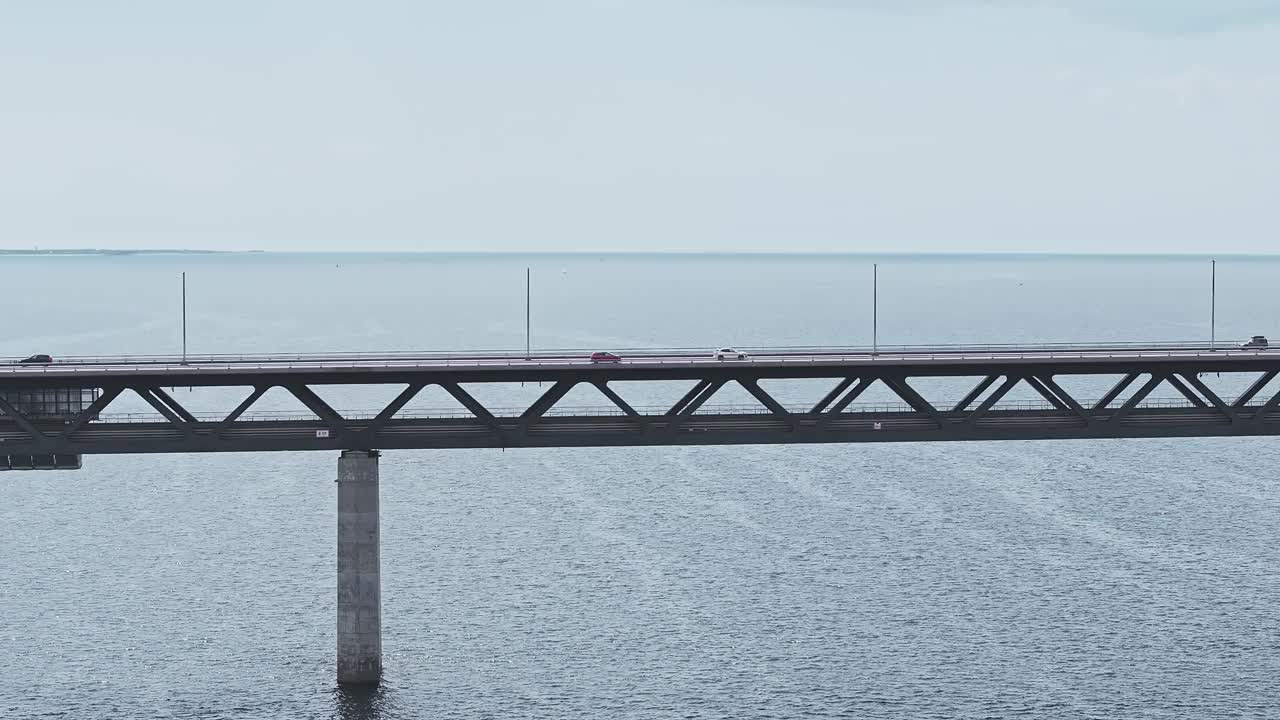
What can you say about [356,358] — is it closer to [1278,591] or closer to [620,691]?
[620,691]

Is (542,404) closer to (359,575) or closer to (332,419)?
(332,419)

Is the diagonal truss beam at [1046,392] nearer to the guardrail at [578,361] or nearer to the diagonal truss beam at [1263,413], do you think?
the guardrail at [578,361]

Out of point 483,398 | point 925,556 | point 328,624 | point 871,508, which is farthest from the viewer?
point 483,398

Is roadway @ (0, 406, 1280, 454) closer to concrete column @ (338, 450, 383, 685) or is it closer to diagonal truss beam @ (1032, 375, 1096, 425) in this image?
diagonal truss beam @ (1032, 375, 1096, 425)

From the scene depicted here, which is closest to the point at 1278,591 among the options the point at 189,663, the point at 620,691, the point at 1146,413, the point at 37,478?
the point at 1146,413

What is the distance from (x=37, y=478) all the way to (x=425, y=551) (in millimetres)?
44789

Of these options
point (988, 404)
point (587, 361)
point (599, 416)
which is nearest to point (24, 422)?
point (599, 416)

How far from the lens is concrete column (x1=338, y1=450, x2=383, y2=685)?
67875 millimetres

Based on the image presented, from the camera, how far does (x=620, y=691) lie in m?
66.0

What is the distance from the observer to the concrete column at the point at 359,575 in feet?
223

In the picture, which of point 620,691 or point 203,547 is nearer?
point 620,691

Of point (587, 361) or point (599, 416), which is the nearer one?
point (599, 416)

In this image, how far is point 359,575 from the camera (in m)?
68.4

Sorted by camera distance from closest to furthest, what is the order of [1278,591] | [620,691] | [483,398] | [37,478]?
[620,691] → [1278,591] → [37,478] → [483,398]
